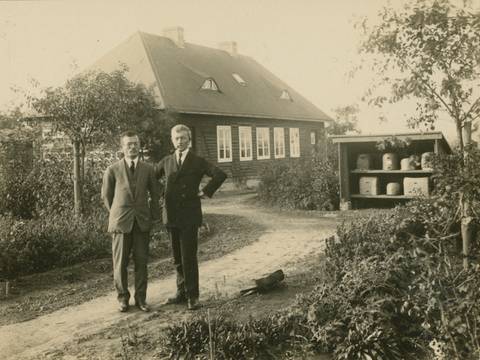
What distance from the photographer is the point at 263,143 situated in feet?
91.2

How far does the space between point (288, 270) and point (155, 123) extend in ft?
27.3

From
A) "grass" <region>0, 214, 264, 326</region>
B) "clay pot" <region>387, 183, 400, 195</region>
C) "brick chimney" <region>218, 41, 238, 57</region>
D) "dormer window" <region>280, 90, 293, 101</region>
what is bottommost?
"grass" <region>0, 214, 264, 326</region>

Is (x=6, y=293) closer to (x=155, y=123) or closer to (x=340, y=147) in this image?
(x=155, y=123)

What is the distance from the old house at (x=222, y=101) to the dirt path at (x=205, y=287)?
9.27 metres

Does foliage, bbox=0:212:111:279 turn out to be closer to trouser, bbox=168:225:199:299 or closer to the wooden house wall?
trouser, bbox=168:225:199:299

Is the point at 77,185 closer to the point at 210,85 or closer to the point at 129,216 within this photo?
the point at 129,216

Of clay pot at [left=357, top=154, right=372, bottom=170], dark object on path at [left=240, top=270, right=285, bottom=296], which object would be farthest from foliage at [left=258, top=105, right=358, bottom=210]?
dark object on path at [left=240, top=270, right=285, bottom=296]

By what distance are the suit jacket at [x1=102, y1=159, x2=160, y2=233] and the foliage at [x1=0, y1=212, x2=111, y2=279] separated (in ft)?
9.11

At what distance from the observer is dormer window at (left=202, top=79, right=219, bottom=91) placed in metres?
24.5

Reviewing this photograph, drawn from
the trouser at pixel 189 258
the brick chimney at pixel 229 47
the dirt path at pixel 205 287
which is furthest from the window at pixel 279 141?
the trouser at pixel 189 258

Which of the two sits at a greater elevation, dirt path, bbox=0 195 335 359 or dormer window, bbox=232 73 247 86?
dormer window, bbox=232 73 247 86

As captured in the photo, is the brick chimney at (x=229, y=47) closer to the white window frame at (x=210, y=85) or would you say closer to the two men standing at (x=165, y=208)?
the white window frame at (x=210, y=85)

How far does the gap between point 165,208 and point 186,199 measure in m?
0.29

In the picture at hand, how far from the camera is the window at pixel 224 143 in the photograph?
79.3 feet
